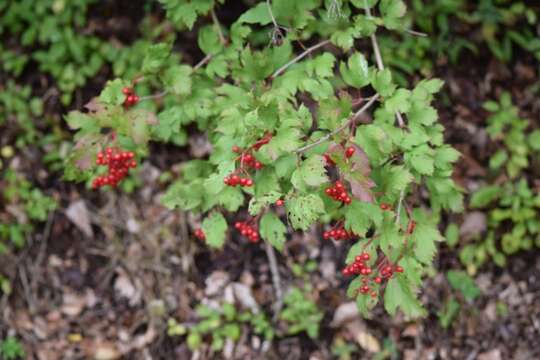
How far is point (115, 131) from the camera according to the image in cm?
272

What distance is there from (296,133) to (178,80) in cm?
85

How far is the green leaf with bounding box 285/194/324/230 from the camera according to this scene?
6.59 ft

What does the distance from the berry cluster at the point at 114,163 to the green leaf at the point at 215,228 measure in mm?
439

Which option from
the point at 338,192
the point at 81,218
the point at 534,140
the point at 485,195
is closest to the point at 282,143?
the point at 338,192

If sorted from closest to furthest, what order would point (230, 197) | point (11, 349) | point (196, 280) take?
point (230, 197), point (11, 349), point (196, 280)

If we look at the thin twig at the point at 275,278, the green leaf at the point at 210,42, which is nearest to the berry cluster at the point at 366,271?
the green leaf at the point at 210,42

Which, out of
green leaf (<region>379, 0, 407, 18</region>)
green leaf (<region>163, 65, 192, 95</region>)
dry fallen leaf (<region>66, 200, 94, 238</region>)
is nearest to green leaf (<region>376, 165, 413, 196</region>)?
green leaf (<region>379, 0, 407, 18</region>)

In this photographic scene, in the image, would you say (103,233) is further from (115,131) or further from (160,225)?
(115,131)

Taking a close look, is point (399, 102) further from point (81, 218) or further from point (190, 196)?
point (81, 218)

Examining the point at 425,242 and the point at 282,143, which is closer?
the point at 282,143

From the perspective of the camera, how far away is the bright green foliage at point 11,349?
4172 millimetres

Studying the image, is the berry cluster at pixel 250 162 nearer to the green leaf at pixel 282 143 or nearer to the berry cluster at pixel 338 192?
the green leaf at pixel 282 143

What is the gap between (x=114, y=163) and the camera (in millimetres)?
2756

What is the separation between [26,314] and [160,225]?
3.68 ft
